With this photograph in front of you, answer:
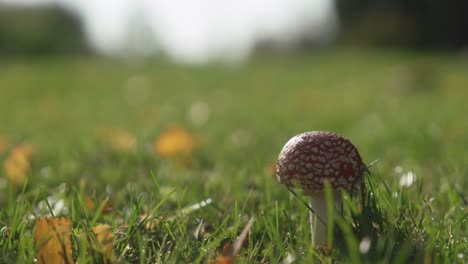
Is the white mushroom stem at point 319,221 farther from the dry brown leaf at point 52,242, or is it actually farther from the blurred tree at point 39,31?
the blurred tree at point 39,31

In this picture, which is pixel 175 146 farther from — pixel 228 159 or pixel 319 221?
pixel 319 221

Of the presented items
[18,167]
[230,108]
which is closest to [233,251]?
[18,167]

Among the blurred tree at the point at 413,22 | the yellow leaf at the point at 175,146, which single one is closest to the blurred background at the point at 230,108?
the yellow leaf at the point at 175,146

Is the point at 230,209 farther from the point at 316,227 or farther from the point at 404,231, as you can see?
the point at 404,231

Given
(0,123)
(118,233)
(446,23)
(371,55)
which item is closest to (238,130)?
(0,123)

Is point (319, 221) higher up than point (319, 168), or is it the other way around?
point (319, 168)

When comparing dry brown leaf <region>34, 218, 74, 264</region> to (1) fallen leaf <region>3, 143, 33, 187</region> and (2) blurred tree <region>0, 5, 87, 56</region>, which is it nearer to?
(1) fallen leaf <region>3, 143, 33, 187</region>

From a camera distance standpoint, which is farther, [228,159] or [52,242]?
[228,159]
